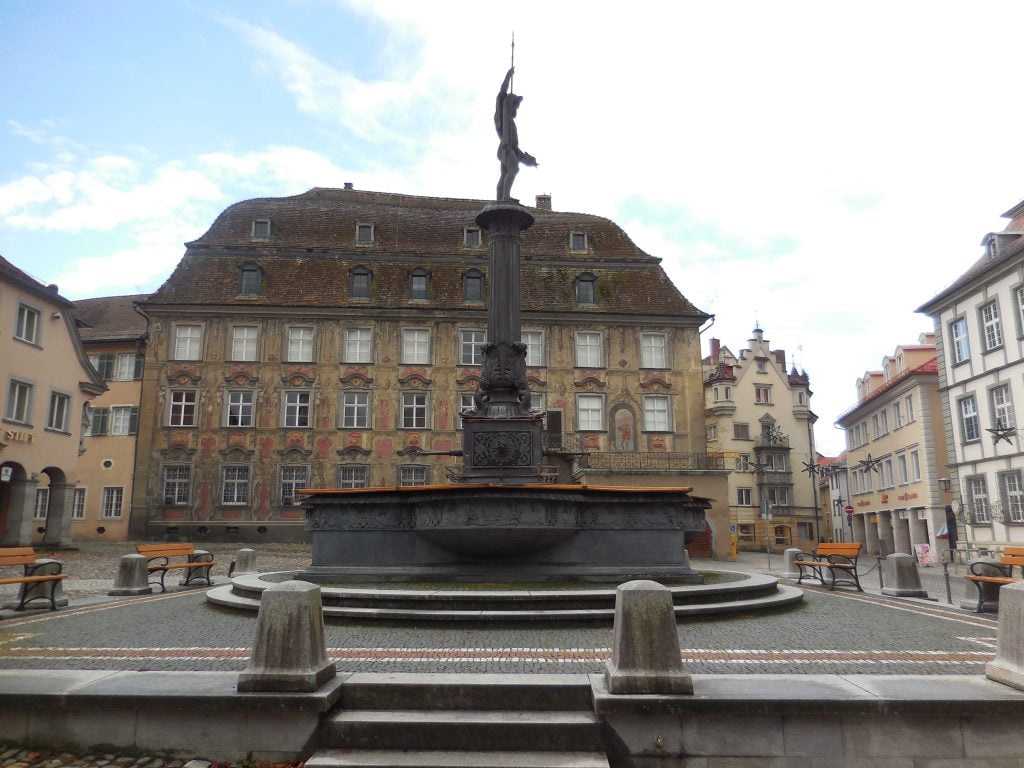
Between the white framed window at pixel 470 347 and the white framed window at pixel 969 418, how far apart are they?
20.0 m

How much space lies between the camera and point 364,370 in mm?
34031

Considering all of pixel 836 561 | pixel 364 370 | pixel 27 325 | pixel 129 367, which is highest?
pixel 129 367

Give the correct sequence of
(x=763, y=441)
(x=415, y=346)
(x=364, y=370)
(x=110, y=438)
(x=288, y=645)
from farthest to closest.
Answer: (x=763, y=441) < (x=110, y=438) < (x=415, y=346) < (x=364, y=370) < (x=288, y=645)

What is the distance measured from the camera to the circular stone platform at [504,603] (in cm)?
880

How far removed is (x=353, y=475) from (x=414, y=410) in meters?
3.84

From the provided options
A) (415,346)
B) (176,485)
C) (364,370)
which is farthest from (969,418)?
(176,485)

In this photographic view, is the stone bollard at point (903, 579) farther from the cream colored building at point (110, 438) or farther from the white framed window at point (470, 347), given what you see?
the cream colored building at point (110, 438)

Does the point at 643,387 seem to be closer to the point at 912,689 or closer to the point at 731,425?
the point at 731,425

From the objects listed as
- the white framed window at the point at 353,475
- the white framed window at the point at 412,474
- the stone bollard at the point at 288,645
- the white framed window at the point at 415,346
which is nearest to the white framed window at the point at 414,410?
the white framed window at the point at 415,346

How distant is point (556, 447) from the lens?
33188 mm

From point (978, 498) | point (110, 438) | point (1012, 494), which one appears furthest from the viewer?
point (110, 438)

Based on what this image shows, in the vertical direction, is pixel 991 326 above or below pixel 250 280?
below

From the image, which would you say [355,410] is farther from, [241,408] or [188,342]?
[188,342]

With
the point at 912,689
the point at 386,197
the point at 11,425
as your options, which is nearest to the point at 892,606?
the point at 912,689
